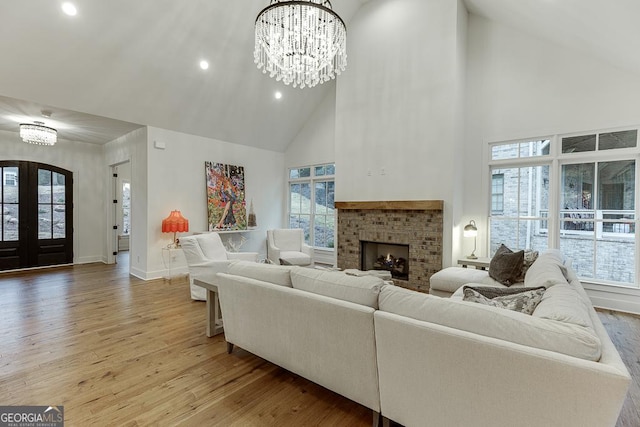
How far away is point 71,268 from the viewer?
638cm

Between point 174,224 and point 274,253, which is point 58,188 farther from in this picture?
point 274,253

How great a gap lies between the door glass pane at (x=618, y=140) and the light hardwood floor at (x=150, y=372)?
221cm

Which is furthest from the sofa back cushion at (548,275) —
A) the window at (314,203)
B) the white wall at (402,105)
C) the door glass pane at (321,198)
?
the door glass pane at (321,198)

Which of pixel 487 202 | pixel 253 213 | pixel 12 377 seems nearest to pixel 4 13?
pixel 12 377

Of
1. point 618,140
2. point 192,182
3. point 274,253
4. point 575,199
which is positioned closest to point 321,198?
point 274,253

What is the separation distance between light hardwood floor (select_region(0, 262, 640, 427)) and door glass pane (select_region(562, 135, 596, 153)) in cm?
224

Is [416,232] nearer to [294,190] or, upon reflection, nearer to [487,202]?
[487,202]

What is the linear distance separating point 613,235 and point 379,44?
15.2 ft

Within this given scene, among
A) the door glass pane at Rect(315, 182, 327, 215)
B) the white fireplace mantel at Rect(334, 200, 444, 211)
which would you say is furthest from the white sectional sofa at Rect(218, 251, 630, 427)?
the door glass pane at Rect(315, 182, 327, 215)

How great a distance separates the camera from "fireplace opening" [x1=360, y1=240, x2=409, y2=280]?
535 cm

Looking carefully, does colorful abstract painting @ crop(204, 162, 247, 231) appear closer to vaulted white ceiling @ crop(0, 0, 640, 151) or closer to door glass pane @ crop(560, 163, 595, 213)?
vaulted white ceiling @ crop(0, 0, 640, 151)

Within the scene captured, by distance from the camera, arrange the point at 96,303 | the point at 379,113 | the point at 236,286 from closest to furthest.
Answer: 1. the point at 236,286
2. the point at 96,303
3. the point at 379,113

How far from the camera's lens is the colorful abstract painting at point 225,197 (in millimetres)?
6371

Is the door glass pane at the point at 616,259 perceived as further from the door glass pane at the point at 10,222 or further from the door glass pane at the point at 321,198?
the door glass pane at the point at 10,222
